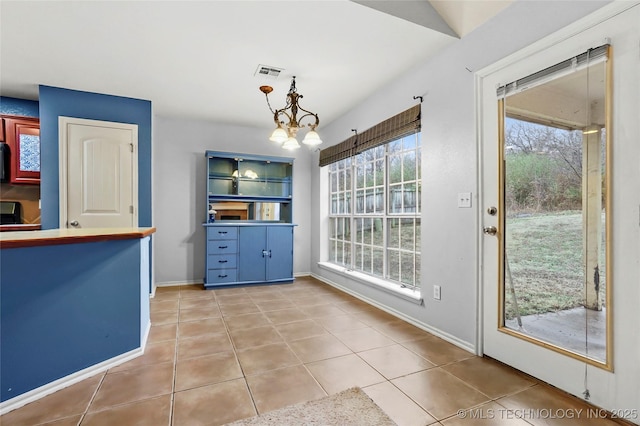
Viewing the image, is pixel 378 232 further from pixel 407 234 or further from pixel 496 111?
pixel 496 111

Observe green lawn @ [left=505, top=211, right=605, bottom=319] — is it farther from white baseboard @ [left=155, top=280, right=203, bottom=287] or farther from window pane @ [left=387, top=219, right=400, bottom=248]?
white baseboard @ [left=155, top=280, right=203, bottom=287]

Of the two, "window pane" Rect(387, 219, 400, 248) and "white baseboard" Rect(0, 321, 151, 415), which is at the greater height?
"window pane" Rect(387, 219, 400, 248)

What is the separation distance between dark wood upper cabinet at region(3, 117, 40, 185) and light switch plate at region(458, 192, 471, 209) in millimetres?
4518

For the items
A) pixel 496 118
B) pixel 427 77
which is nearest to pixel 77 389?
pixel 496 118

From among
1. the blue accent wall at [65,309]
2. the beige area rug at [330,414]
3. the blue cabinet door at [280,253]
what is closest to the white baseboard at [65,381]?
the blue accent wall at [65,309]

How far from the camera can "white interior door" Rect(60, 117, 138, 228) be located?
3.44 meters

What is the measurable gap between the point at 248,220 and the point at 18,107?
3.04 metres

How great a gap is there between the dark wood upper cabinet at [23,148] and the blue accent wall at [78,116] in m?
0.30

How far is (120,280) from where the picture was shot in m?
2.19

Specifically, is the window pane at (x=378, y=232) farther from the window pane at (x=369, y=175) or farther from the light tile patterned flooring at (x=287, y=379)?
the light tile patterned flooring at (x=287, y=379)

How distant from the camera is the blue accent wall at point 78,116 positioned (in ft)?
11.1

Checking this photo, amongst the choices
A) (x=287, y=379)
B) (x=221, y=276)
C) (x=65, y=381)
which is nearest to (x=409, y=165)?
(x=287, y=379)

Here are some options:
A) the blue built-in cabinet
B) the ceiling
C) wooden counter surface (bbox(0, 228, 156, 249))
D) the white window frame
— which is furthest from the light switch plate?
the blue built-in cabinet

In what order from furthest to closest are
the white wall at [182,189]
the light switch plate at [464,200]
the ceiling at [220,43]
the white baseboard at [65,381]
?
the white wall at [182,189], the light switch plate at [464,200], the ceiling at [220,43], the white baseboard at [65,381]
